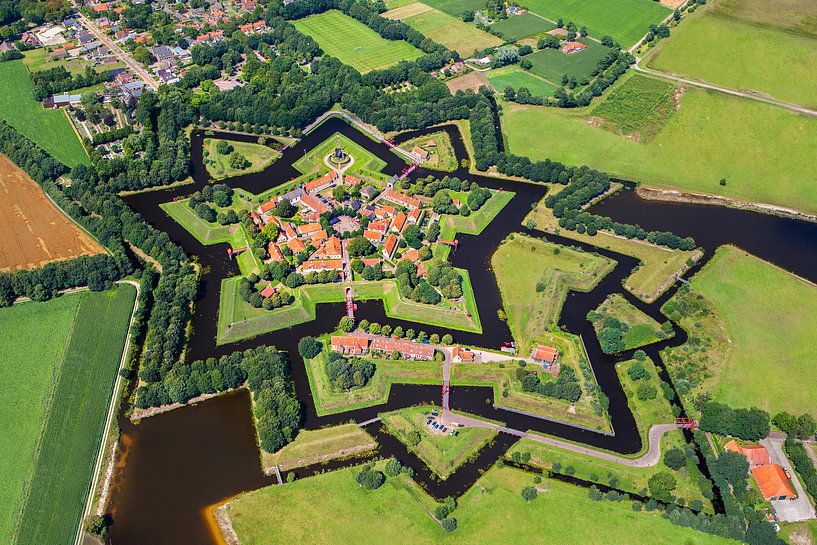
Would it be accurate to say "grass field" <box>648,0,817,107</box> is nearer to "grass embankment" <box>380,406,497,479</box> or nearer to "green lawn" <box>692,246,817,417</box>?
"green lawn" <box>692,246,817,417</box>

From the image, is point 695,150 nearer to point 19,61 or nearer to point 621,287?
point 621,287

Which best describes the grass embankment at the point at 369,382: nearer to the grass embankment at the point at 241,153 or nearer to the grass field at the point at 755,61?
the grass embankment at the point at 241,153

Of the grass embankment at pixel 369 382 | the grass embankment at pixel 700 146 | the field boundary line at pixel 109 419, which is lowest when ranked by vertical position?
the field boundary line at pixel 109 419

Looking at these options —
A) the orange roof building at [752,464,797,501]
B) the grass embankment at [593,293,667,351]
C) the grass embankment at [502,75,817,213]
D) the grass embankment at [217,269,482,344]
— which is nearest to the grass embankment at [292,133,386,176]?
the grass embankment at [502,75,817,213]

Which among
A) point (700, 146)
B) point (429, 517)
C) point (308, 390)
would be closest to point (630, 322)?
point (429, 517)

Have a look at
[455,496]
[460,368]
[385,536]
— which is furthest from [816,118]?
[385,536]

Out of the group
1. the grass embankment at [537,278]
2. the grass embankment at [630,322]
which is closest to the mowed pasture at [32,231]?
the grass embankment at [537,278]
